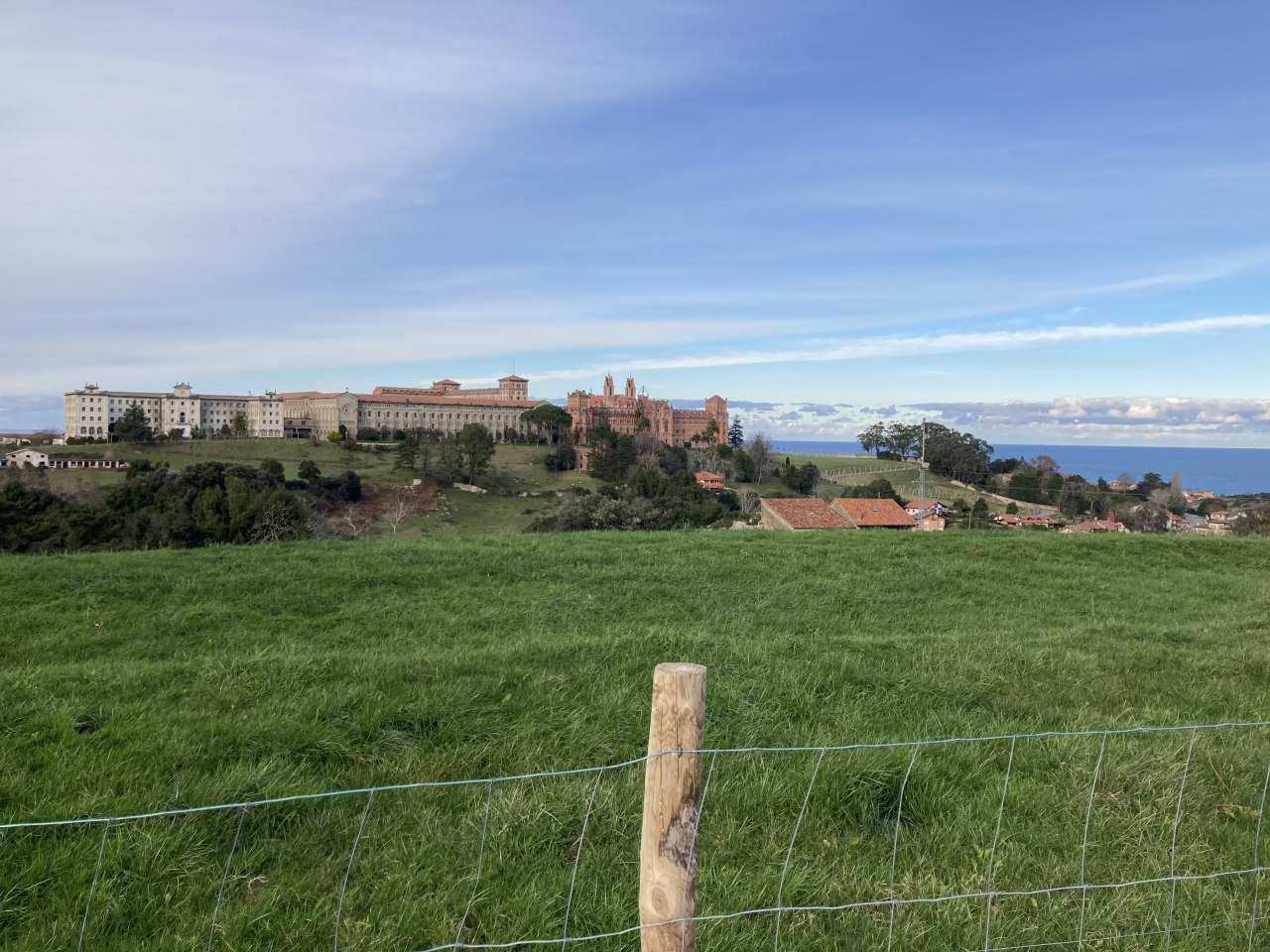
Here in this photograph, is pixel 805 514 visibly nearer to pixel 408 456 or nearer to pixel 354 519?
→ pixel 354 519

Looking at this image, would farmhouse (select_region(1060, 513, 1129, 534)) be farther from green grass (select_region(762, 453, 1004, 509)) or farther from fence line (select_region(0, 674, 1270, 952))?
green grass (select_region(762, 453, 1004, 509))

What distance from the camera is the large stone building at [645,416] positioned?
118125 mm

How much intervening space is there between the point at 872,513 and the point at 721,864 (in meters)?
32.7

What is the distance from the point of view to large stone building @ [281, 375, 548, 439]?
111 m

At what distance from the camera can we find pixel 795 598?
9.18 m

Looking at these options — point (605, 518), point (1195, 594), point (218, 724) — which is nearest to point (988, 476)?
point (605, 518)

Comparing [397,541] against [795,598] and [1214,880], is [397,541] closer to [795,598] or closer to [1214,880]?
[795,598]

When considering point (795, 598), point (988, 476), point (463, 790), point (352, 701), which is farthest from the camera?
point (988, 476)

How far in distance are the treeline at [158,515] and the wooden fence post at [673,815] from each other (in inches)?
843

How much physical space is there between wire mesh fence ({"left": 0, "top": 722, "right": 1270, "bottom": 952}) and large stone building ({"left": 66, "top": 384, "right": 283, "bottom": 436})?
10599 centimetres

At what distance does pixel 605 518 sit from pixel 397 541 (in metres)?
25.3

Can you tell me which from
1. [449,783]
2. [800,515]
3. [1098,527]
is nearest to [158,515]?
[800,515]

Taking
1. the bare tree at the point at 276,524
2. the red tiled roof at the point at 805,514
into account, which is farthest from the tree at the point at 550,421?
the bare tree at the point at 276,524

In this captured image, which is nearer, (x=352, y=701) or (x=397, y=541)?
(x=352, y=701)
